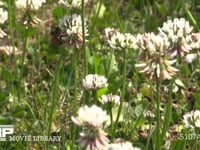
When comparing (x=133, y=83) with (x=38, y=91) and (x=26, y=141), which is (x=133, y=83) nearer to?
(x=38, y=91)

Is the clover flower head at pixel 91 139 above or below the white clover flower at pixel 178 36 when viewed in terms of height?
below

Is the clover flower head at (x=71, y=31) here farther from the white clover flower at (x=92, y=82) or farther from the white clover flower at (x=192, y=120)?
the white clover flower at (x=192, y=120)

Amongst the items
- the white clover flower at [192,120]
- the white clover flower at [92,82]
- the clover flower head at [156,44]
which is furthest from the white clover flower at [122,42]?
the clover flower head at [156,44]

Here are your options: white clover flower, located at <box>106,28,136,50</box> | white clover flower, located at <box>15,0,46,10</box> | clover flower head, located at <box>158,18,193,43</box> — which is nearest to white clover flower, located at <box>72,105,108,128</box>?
clover flower head, located at <box>158,18,193,43</box>

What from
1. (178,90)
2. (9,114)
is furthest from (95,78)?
(178,90)

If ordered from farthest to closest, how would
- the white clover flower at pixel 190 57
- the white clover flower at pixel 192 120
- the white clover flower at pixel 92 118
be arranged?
the white clover flower at pixel 190 57 → the white clover flower at pixel 192 120 → the white clover flower at pixel 92 118

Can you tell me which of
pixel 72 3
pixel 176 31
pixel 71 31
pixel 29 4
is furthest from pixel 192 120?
pixel 29 4

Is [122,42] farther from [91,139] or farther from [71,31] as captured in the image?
[91,139]
